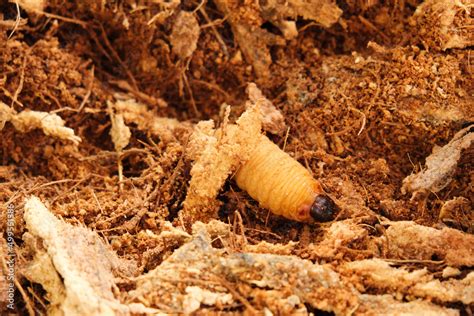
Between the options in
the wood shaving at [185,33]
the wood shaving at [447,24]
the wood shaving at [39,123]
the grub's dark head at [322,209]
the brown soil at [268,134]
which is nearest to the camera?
the brown soil at [268,134]

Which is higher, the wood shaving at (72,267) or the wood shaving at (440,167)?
the wood shaving at (440,167)

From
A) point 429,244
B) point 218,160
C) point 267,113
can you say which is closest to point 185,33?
point 267,113

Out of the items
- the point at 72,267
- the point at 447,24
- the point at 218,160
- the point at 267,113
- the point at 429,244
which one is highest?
the point at 447,24

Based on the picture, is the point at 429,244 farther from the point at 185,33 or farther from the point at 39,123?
the point at 39,123

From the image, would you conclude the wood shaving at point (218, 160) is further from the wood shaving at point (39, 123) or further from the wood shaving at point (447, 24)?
the wood shaving at point (447, 24)

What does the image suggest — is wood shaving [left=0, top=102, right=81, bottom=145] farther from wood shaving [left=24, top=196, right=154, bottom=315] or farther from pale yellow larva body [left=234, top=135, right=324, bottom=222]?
pale yellow larva body [left=234, top=135, right=324, bottom=222]

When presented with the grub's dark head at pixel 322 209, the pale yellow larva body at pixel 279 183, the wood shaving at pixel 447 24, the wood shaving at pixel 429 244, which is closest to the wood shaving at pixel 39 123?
the pale yellow larva body at pixel 279 183

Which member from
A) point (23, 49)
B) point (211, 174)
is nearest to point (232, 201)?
point (211, 174)
